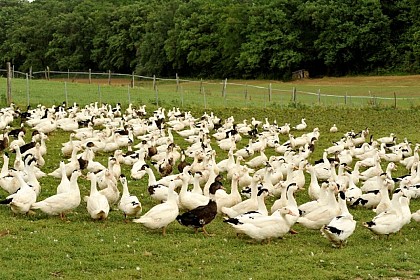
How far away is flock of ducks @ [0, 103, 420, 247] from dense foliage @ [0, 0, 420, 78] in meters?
54.3

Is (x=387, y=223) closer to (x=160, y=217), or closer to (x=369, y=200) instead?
(x=369, y=200)

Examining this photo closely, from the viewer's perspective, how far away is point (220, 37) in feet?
299

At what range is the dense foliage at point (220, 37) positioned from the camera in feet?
264

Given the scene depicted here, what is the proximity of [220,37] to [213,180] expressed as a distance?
251ft

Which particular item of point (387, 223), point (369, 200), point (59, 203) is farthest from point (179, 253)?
point (369, 200)

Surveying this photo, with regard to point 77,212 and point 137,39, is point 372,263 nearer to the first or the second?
point 77,212

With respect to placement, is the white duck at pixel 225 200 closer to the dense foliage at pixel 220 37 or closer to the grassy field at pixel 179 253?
the grassy field at pixel 179 253

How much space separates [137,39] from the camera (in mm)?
97062

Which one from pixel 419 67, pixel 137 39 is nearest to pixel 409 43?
pixel 419 67

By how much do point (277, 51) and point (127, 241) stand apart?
73.5 meters

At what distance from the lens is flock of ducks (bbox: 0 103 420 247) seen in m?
12.8

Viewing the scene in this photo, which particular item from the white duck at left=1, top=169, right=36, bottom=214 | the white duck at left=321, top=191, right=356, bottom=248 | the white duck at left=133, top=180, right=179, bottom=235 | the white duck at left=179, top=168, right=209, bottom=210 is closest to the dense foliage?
the white duck at left=179, top=168, right=209, bottom=210

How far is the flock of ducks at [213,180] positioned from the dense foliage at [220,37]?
2139 inches

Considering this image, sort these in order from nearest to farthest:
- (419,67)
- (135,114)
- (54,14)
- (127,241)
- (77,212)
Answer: (127,241)
(77,212)
(135,114)
(419,67)
(54,14)
